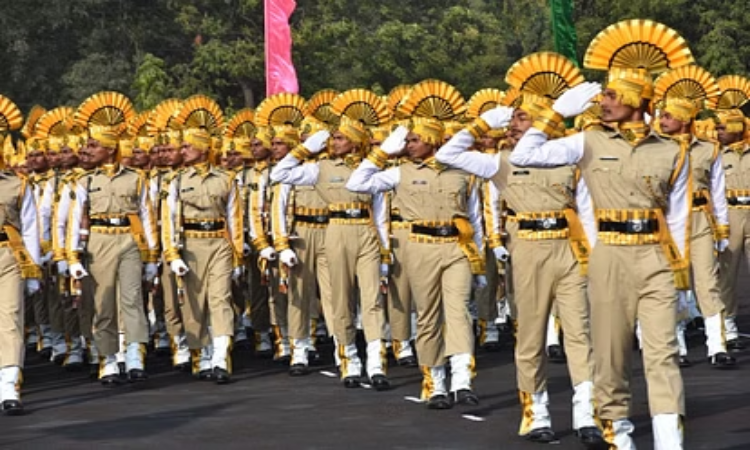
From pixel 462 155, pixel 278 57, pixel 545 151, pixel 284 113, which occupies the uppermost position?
pixel 278 57

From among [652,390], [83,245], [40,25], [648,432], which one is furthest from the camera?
[40,25]

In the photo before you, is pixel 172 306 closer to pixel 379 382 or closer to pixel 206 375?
pixel 206 375

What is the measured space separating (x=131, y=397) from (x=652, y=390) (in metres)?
6.39

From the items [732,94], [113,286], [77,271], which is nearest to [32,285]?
[77,271]

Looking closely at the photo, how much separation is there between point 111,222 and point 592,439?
6.42 metres

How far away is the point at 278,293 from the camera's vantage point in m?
19.2

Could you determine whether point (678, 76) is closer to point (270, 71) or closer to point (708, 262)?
point (708, 262)

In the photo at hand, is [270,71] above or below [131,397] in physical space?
above

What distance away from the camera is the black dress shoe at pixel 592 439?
1229 centimetres

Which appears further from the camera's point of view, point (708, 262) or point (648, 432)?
point (708, 262)

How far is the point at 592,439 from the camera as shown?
12328 mm

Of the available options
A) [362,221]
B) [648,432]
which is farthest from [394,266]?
[648,432]

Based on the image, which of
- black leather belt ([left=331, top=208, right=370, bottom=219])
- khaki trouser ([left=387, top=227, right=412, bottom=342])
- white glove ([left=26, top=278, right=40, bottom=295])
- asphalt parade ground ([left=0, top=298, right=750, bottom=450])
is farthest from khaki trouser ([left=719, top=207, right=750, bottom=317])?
white glove ([left=26, top=278, right=40, bottom=295])

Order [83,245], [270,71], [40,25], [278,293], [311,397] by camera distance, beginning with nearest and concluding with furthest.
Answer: [311,397] < [83,245] < [278,293] < [270,71] < [40,25]
